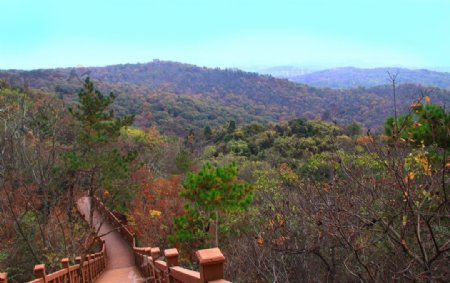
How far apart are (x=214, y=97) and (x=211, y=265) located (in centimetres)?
12537

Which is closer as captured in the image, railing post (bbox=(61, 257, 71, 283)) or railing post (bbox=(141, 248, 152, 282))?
railing post (bbox=(61, 257, 71, 283))

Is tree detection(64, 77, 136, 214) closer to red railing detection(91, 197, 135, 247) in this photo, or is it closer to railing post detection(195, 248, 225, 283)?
red railing detection(91, 197, 135, 247)

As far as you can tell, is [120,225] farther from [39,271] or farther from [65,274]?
[39,271]

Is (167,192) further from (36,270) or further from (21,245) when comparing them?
(36,270)

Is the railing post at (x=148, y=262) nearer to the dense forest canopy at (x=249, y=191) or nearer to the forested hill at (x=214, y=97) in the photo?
the dense forest canopy at (x=249, y=191)

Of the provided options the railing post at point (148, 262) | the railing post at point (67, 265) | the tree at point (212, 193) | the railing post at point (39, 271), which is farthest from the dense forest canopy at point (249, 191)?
the railing post at point (39, 271)

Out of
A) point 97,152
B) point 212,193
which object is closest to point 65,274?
point 212,193

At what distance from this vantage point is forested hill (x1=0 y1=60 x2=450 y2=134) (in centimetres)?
7344

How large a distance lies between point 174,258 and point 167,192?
17.8 metres

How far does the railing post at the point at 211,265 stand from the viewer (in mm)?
2377

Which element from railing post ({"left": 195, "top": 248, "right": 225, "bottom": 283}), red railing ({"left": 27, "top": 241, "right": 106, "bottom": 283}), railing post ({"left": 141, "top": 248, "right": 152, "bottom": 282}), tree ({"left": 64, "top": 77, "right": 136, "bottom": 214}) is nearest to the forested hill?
tree ({"left": 64, "top": 77, "right": 136, "bottom": 214})

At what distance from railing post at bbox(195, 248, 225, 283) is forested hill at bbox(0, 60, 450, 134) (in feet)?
134

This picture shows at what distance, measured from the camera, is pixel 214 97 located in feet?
416

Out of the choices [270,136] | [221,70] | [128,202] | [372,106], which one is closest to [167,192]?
[128,202]
